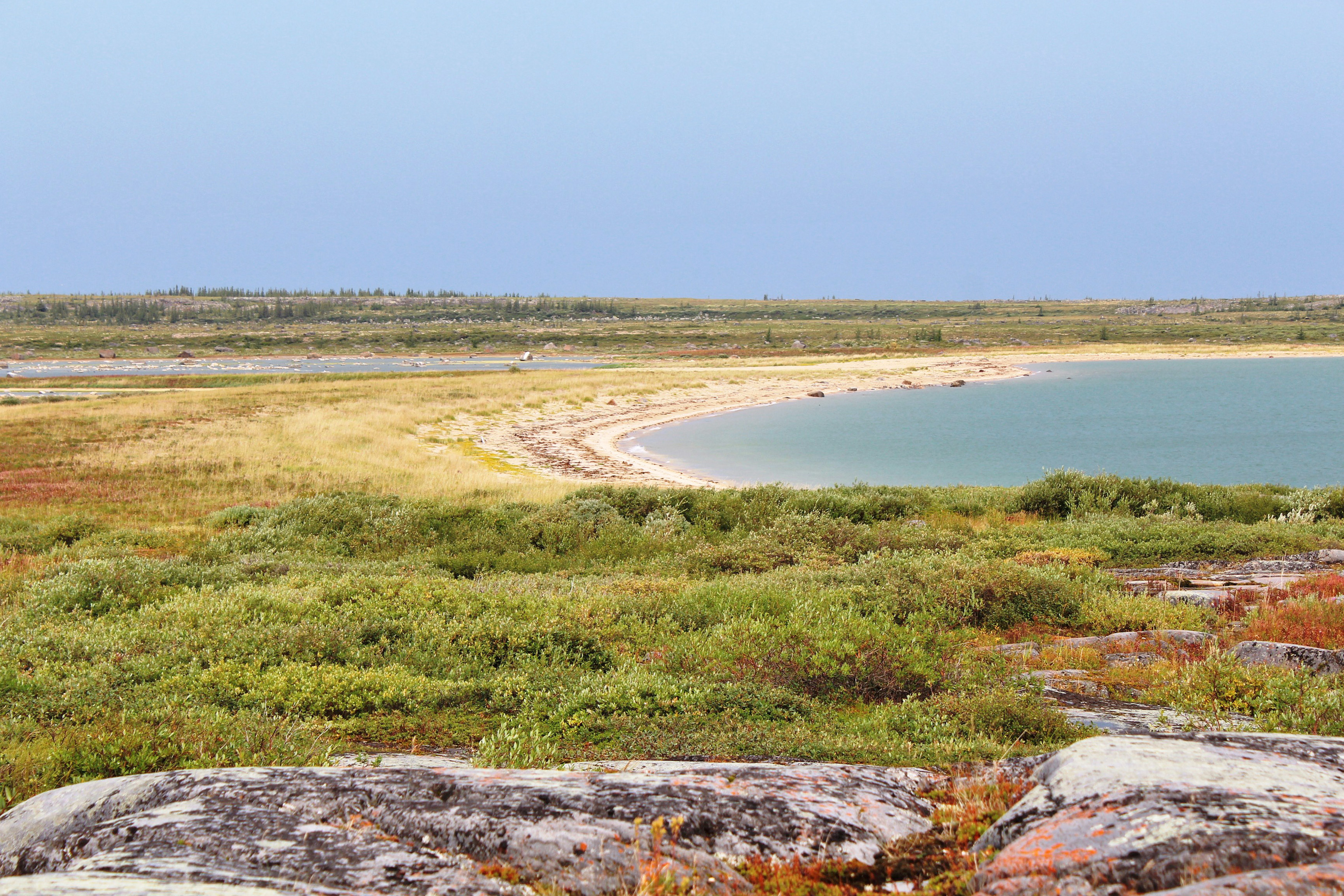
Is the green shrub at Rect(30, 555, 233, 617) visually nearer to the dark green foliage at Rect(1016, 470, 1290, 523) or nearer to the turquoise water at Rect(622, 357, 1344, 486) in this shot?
the dark green foliage at Rect(1016, 470, 1290, 523)

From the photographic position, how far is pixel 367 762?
543 cm

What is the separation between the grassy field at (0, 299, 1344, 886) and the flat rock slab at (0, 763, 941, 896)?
4.17 feet

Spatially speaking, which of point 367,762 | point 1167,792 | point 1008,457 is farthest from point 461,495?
point 1008,457

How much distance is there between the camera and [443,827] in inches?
149

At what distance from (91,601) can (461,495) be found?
36.1ft

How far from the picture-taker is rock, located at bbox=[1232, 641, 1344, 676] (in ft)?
23.7

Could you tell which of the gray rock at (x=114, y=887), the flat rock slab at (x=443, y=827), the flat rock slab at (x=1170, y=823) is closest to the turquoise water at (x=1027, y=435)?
the flat rock slab at (x=1170, y=823)

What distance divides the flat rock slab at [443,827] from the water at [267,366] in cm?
7277

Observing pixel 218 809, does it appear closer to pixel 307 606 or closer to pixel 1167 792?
pixel 1167 792

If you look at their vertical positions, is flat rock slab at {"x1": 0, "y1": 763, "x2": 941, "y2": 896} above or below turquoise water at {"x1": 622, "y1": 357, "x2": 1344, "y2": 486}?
above

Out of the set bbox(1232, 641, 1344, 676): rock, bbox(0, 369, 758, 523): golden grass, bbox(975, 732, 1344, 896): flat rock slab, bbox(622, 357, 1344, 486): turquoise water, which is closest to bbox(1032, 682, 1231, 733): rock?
bbox(1232, 641, 1344, 676): rock

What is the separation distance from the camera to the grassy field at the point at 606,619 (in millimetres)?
6094

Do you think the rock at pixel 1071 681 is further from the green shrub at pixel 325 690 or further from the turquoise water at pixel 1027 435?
the turquoise water at pixel 1027 435

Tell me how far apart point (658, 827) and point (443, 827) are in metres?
1.01
